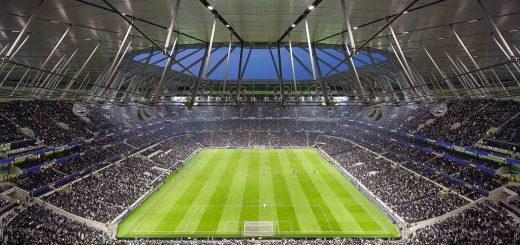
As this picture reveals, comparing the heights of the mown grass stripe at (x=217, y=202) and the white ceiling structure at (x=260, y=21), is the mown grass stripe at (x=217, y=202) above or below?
below

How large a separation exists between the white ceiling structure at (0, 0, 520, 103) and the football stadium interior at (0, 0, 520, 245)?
0.11 metres

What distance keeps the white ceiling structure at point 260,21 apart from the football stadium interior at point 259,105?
110 mm

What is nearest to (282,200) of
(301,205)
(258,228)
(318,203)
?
(301,205)

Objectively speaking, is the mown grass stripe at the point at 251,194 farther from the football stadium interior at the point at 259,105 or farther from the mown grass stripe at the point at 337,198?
the mown grass stripe at the point at 337,198

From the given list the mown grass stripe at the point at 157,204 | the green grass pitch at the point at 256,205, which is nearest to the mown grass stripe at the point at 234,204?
the green grass pitch at the point at 256,205

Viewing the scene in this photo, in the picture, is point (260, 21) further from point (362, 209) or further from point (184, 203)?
point (184, 203)

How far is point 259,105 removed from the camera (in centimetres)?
1770

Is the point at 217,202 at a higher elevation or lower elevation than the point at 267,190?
lower

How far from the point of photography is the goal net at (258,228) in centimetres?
2802

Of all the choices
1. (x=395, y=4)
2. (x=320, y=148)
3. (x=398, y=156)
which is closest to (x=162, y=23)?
(x=395, y=4)

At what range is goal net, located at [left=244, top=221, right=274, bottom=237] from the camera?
91.9 feet

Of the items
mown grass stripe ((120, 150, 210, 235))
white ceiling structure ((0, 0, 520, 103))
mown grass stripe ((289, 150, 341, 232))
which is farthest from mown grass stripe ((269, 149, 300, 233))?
white ceiling structure ((0, 0, 520, 103))

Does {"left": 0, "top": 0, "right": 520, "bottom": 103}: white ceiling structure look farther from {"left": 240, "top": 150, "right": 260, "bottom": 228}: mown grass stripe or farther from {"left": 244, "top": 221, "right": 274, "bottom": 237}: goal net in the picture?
{"left": 240, "top": 150, "right": 260, "bottom": 228}: mown grass stripe

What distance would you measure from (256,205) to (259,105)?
20475 millimetres
